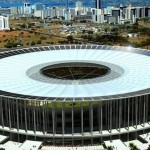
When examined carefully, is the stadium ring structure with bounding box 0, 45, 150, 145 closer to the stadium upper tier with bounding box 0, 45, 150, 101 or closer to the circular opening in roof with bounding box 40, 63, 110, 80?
the stadium upper tier with bounding box 0, 45, 150, 101

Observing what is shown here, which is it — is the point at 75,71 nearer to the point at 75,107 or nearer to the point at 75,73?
the point at 75,73

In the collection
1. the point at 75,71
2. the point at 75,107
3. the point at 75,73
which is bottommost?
the point at 75,107

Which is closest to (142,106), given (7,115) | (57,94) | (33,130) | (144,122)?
(144,122)

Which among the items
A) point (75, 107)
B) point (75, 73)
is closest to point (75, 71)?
point (75, 73)

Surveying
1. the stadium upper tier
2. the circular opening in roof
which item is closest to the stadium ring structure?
the stadium upper tier

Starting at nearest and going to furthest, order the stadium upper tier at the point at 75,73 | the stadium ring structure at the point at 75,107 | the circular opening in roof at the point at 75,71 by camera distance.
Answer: the stadium ring structure at the point at 75,107 → the stadium upper tier at the point at 75,73 → the circular opening in roof at the point at 75,71

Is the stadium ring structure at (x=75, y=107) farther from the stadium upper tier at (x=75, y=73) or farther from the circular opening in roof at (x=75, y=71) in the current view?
the circular opening in roof at (x=75, y=71)

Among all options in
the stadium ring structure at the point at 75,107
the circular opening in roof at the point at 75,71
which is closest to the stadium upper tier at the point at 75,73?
the circular opening in roof at the point at 75,71
